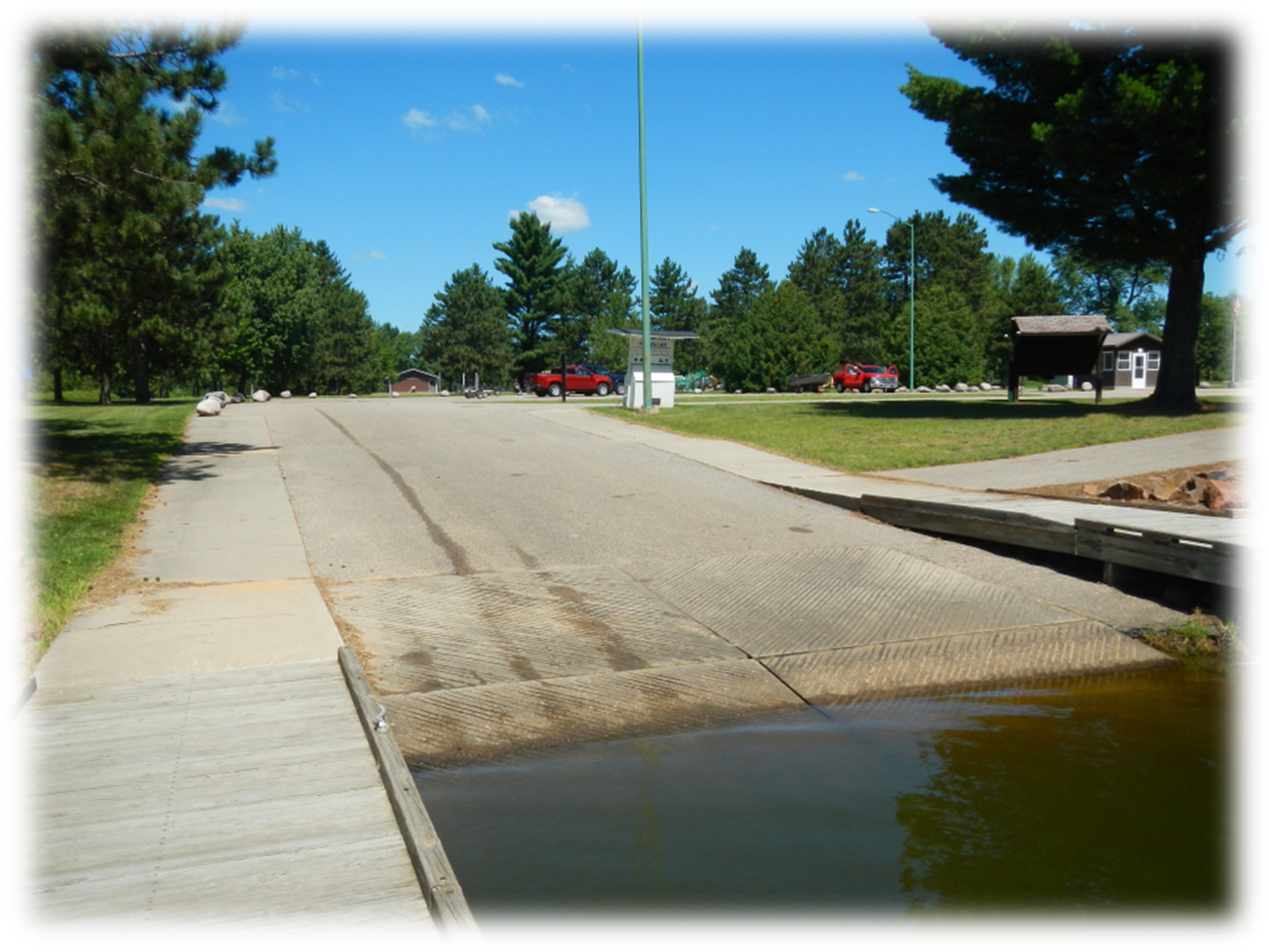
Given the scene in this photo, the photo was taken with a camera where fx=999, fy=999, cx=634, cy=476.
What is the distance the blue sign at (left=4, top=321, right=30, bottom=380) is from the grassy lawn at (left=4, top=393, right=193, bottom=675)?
1230 millimetres

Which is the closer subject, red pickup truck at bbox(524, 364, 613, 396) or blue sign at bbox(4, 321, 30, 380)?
blue sign at bbox(4, 321, 30, 380)

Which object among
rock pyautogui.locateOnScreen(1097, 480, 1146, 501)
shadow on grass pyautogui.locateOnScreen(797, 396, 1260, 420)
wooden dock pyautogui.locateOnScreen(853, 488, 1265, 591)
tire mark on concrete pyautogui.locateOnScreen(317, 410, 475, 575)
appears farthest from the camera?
shadow on grass pyautogui.locateOnScreen(797, 396, 1260, 420)

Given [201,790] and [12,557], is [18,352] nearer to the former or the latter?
[12,557]

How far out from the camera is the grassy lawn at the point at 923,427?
17.2 metres

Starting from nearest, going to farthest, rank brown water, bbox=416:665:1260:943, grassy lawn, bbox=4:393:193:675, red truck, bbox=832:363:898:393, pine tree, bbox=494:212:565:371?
brown water, bbox=416:665:1260:943
grassy lawn, bbox=4:393:193:675
red truck, bbox=832:363:898:393
pine tree, bbox=494:212:565:371

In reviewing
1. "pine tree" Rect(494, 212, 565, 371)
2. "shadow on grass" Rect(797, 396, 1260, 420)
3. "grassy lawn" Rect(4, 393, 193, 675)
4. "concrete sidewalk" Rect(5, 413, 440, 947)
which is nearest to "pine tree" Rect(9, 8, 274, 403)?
"grassy lawn" Rect(4, 393, 193, 675)

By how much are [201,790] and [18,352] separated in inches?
477

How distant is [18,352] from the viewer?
14180 mm

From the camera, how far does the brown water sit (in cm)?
426

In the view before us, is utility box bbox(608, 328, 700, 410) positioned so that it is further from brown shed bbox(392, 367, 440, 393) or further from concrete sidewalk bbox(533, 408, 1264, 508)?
brown shed bbox(392, 367, 440, 393)

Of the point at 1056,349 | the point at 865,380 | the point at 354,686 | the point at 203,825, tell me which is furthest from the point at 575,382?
the point at 203,825

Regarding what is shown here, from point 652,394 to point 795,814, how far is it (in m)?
23.3

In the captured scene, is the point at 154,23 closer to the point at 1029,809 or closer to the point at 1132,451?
the point at 1029,809

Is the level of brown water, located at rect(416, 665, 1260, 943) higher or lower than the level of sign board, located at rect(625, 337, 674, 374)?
lower
